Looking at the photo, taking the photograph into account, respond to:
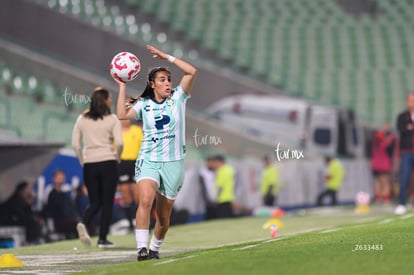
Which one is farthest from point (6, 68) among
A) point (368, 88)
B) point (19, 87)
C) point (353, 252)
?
point (353, 252)

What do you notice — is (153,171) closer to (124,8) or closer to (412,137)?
(412,137)

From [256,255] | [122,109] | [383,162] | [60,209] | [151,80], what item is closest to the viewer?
[256,255]

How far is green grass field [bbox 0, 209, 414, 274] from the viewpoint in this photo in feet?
35.1

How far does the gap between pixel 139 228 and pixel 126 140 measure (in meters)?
6.09

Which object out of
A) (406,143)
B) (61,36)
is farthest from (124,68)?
(61,36)

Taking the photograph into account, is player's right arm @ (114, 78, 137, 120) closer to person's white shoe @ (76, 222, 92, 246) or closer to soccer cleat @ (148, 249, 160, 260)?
soccer cleat @ (148, 249, 160, 260)

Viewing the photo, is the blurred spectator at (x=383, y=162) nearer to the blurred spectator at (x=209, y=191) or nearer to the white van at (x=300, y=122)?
the white van at (x=300, y=122)

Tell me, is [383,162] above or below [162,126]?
above

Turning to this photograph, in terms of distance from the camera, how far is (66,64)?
105 ft

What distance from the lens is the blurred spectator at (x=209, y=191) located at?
2603 cm

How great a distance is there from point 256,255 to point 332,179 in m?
19.5

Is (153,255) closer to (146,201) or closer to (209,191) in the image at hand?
(146,201)

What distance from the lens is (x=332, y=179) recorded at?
3134 cm

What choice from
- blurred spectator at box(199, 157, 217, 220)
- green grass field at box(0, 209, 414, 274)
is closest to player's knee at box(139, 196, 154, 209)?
green grass field at box(0, 209, 414, 274)
